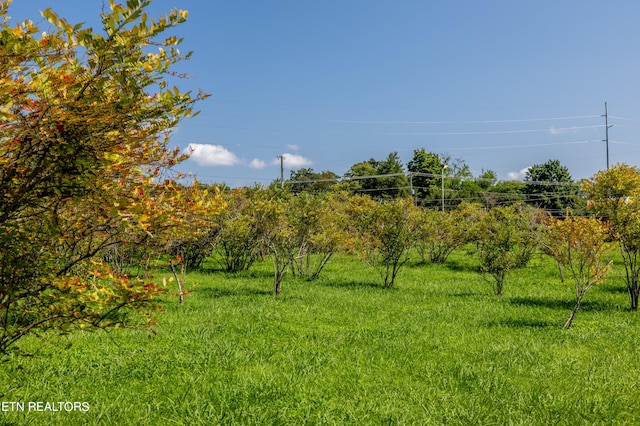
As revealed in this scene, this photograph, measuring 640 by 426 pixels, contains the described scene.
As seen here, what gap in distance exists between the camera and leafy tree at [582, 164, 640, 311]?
1069cm

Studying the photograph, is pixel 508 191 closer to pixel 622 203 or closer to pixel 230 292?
pixel 622 203

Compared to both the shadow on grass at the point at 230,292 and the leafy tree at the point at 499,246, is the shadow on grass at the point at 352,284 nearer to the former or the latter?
the shadow on grass at the point at 230,292

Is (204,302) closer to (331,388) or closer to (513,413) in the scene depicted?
(331,388)

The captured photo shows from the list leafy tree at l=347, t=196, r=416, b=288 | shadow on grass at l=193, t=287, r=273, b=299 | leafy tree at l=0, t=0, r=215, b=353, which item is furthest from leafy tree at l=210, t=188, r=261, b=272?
leafy tree at l=0, t=0, r=215, b=353

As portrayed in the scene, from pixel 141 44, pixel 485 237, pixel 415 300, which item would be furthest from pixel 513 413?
pixel 485 237

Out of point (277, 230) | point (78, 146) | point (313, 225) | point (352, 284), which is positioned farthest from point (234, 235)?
point (78, 146)

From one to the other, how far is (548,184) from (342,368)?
53911 millimetres

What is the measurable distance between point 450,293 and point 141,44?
40.6 ft

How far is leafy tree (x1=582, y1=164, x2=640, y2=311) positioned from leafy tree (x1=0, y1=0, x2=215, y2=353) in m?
11.5

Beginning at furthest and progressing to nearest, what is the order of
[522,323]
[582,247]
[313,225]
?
1. [313,225]
2. [522,323]
3. [582,247]

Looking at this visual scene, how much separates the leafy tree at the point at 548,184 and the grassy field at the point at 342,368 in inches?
1753

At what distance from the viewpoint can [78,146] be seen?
2.27m

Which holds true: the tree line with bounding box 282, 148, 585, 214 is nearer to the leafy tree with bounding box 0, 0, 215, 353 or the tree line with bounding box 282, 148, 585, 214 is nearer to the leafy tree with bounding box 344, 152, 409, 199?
the leafy tree with bounding box 344, 152, 409, 199

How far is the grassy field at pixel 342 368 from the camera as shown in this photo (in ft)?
15.6
